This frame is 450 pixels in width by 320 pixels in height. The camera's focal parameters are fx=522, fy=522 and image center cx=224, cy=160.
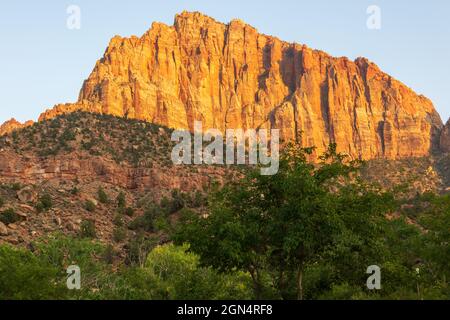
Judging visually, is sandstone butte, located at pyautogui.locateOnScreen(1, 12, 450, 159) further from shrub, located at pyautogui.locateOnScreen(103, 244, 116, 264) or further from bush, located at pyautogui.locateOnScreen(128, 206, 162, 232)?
shrub, located at pyautogui.locateOnScreen(103, 244, 116, 264)

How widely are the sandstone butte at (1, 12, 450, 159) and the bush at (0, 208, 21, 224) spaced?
7465 centimetres

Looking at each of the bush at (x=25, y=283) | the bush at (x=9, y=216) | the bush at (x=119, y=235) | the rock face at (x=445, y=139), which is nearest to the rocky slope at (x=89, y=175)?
the bush at (x=9, y=216)

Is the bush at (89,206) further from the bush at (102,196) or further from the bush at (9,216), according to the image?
the bush at (9,216)

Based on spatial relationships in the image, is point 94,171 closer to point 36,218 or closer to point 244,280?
point 36,218

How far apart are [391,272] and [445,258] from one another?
343 cm

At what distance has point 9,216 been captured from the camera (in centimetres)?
5144

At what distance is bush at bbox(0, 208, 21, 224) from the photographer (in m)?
50.7

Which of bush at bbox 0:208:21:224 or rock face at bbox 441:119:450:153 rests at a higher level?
rock face at bbox 441:119:450:153

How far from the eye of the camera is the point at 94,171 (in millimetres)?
72688

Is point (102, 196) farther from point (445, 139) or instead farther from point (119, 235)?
point (445, 139)

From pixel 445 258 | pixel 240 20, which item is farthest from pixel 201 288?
pixel 240 20

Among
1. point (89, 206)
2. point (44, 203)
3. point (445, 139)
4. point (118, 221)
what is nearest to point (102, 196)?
point (89, 206)

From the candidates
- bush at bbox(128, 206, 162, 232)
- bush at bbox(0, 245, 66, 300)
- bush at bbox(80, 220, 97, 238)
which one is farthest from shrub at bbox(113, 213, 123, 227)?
bush at bbox(0, 245, 66, 300)

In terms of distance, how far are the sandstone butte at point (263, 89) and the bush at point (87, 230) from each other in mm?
72197
